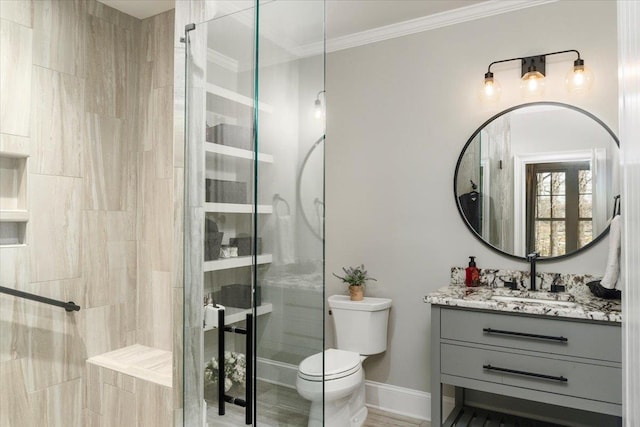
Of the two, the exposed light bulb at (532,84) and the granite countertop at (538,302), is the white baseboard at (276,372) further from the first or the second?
the exposed light bulb at (532,84)

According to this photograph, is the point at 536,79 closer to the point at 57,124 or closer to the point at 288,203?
the point at 288,203

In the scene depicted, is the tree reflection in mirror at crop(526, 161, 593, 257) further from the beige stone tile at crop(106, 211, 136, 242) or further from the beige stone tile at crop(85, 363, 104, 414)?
the beige stone tile at crop(85, 363, 104, 414)

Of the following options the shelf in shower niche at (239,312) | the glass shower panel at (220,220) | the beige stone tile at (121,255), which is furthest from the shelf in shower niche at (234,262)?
the beige stone tile at (121,255)

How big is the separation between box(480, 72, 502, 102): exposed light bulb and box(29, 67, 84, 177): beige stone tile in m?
2.35

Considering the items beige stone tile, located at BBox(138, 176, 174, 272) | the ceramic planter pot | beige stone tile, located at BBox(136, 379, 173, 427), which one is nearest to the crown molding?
beige stone tile, located at BBox(138, 176, 174, 272)

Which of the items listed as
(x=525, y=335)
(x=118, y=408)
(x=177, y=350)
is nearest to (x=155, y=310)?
(x=118, y=408)

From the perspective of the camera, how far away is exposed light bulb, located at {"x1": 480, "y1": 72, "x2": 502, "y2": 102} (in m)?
2.67

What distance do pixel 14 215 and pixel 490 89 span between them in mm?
2669

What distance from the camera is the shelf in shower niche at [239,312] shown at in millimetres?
1505

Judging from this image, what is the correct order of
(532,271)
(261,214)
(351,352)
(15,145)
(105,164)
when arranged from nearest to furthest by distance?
(261,214) → (15,145) → (532,271) → (105,164) → (351,352)

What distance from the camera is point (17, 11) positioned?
2.24 m

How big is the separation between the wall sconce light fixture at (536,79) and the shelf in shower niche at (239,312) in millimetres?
1965

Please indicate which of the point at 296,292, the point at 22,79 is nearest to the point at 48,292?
the point at 22,79

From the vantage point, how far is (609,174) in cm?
243
